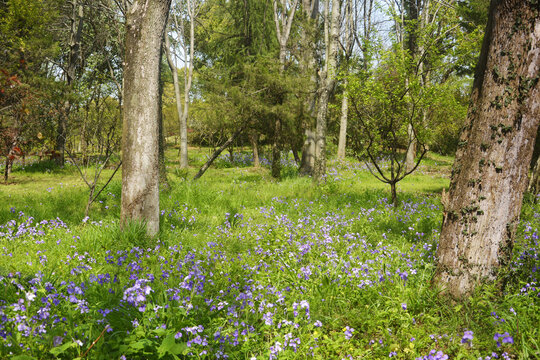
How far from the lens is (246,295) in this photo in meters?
2.77

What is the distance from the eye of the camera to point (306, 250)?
3883 mm

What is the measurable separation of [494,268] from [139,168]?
4.30 metres

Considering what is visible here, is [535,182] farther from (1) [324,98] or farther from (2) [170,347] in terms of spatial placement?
(2) [170,347]

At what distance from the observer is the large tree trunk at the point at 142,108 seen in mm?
4137

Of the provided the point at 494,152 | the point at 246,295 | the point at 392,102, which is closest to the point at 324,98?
the point at 392,102

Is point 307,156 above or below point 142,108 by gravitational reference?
below

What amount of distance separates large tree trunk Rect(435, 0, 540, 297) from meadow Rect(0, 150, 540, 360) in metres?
0.22

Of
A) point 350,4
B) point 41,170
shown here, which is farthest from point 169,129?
point 350,4

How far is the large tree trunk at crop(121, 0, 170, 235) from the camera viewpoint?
4.14 m

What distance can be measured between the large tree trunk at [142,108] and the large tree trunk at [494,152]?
12.3 ft

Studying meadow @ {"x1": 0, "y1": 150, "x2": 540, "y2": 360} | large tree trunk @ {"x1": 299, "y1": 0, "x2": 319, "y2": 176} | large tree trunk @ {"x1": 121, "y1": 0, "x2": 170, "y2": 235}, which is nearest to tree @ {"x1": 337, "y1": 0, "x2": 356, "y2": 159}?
large tree trunk @ {"x1": 299, "y1": 0, "x2": 319, "y2": 176}

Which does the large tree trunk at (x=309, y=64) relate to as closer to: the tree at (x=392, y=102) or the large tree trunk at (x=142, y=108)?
the tree at (x=392, y=102)

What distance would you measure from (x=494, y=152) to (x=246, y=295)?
2579mm

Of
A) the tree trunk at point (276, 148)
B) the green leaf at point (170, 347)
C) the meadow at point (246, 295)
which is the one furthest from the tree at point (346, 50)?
the green leaf at point (170, 347)
